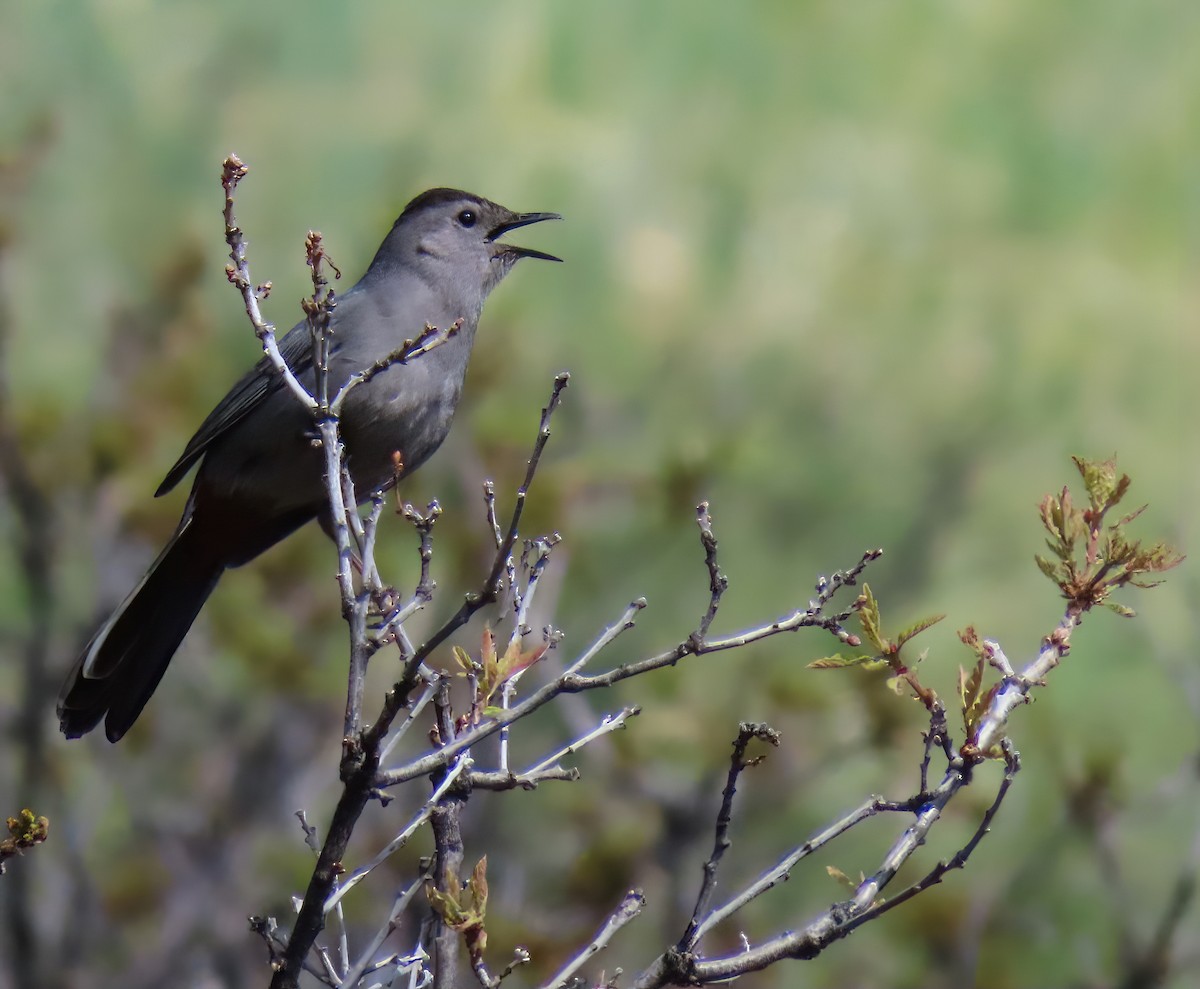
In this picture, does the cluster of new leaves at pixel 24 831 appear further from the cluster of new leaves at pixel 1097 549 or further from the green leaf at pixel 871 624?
the cluster of new leaves at pixel 1097 549

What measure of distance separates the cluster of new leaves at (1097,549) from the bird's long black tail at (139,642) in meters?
2.51

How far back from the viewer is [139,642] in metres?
4.09

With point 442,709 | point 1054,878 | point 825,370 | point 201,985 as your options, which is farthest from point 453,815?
point 825,370

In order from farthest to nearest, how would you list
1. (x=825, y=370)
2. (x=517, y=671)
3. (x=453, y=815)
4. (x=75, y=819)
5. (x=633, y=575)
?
(x=825, y=370) → (x=633, y=575) → (x=75, y=819) → (x=453, y=815) → (x=517, y=671)

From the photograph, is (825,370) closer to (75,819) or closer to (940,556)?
(940,556)

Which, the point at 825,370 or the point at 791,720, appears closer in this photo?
the point at 791,720

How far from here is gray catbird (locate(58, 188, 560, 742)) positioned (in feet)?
13.2

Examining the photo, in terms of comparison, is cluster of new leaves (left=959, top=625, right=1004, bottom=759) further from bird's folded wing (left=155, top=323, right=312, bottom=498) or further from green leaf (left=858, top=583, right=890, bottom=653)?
bird's folded wing (left=155, top=323, right=312, bottom=498)

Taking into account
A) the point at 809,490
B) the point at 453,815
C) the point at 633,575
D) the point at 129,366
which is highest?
the point at 129,366

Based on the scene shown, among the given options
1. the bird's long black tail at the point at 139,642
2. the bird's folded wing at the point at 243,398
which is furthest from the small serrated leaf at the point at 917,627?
the bird's folded wing at the point at 243,398

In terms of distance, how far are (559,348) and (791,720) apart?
232 cm

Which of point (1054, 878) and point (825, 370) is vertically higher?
point (825, 370)

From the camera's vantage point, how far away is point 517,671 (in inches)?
91.4

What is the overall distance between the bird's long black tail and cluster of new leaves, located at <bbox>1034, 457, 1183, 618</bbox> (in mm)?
2506
